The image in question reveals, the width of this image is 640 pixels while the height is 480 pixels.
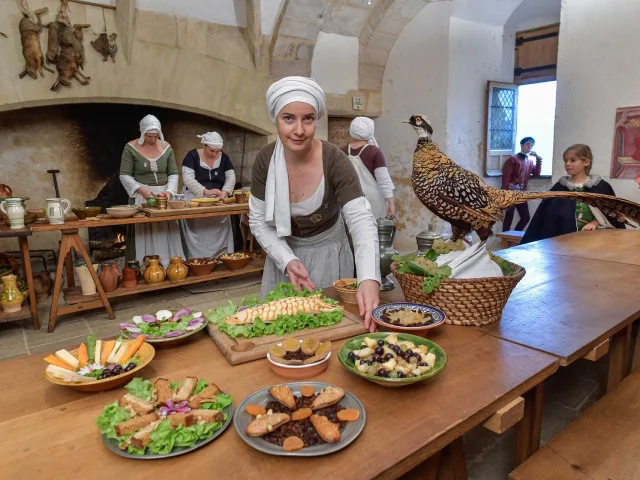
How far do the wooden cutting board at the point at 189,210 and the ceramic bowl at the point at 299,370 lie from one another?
11.1 feet

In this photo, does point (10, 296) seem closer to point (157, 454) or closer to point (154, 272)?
point (154, 272)

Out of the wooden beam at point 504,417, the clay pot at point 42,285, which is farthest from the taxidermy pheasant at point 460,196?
the clay pot at point 42,285

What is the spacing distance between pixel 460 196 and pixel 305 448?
1071 millimetres

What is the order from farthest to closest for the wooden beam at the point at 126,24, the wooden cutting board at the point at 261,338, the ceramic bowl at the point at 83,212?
the wooden beam at the point at 126,24
the ceramic bowl at the point at 83,212
the wooden cutting board at the point at 261,338

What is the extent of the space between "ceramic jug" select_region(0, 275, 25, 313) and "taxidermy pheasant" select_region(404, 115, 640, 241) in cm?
356

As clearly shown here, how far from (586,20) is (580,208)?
96.9 inches

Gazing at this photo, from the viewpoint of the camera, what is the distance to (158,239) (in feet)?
15.8

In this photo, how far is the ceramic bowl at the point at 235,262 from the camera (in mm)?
4859

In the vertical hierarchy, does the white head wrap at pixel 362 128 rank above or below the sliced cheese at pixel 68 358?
above

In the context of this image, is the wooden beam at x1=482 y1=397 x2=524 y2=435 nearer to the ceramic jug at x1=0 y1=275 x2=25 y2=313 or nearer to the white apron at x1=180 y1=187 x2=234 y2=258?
the ceramic jug at x1=0 y1=275 x2=25 y2=313

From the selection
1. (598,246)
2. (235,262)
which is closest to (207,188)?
(235,262)

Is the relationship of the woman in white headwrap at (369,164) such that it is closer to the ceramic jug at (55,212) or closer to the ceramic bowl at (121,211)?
the ceramic bowl at (121,211)

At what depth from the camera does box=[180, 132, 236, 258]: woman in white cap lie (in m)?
5.15

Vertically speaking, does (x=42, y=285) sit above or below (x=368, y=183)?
below
